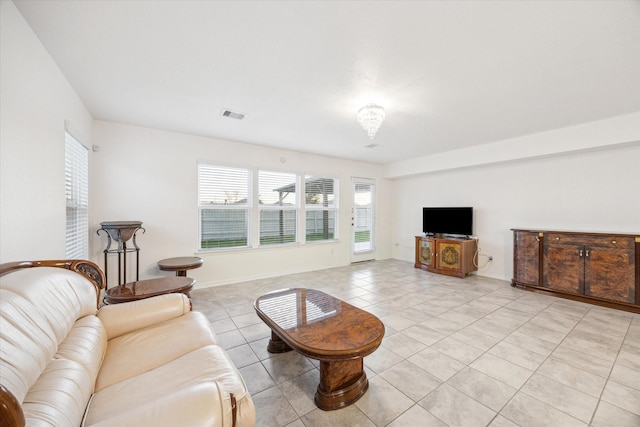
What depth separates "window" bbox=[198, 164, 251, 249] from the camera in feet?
13.8

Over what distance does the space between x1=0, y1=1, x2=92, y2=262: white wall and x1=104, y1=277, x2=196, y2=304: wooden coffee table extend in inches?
22.0

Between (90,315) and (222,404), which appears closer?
(222,404)

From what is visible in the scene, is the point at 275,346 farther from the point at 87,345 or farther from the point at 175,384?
the point at 87,345

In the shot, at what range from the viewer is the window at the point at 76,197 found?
2.60 meters

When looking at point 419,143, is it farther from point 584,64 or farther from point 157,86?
point 157,86

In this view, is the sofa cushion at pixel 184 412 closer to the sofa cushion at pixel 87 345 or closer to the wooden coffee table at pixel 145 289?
the sofa cushion at pixel 87 345

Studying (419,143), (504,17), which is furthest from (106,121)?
(419,143)

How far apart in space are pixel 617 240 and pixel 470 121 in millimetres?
2384

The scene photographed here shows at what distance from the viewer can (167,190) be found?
3854 mm

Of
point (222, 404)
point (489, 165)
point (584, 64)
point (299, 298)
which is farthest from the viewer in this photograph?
point (489, 165)

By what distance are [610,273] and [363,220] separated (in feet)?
13.4

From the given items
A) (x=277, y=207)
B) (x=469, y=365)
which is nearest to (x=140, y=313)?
(x=469, y=365)

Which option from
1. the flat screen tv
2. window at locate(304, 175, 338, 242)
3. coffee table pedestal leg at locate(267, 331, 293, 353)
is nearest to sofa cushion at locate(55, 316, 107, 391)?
coffee table pedestal leg at locate(267, 331, 293, 353)

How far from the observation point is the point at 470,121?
3383mm
